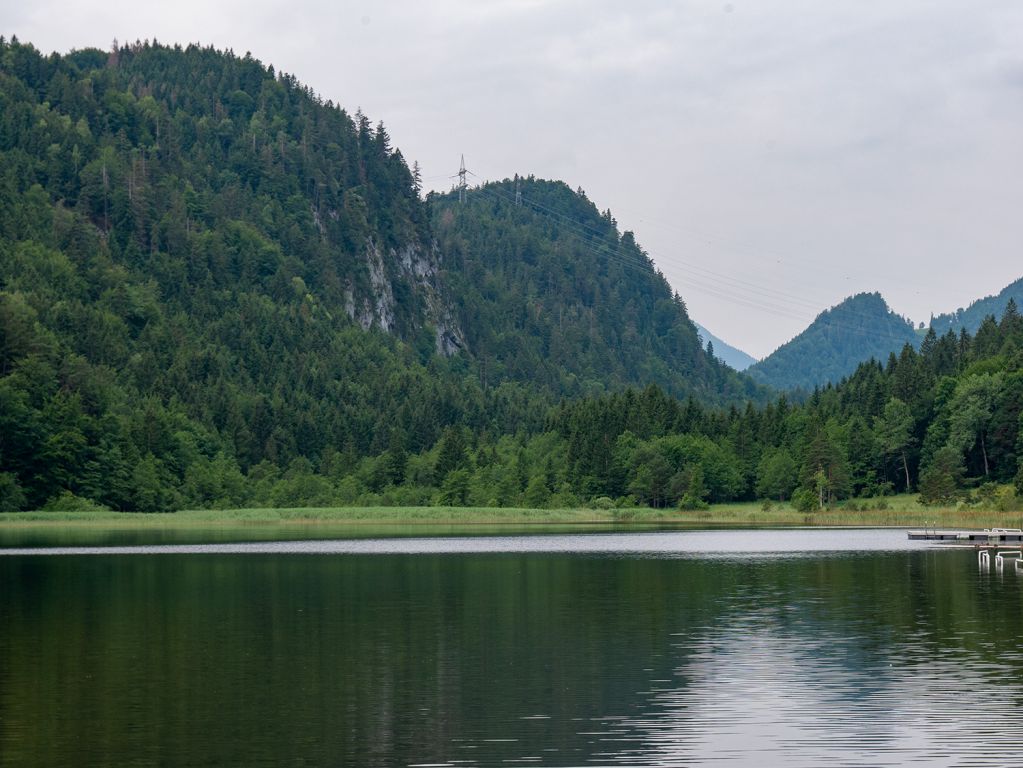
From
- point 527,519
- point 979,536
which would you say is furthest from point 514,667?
point 527,519

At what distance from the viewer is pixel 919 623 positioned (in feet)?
189

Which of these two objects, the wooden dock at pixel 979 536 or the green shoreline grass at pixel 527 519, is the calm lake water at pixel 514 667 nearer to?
the wooden dock at pixel 979 536

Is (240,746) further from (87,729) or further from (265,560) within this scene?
(265,560)

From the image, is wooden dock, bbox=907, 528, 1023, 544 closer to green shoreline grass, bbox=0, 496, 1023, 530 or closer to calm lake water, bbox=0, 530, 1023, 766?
green shoreline grass, bbox=0, 496, 1023, 530

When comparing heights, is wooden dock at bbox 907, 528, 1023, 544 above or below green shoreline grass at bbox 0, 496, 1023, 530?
below

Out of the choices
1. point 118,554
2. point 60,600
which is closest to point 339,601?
point 60,600

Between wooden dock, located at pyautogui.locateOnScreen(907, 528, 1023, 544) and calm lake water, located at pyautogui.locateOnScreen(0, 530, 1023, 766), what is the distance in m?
35.3

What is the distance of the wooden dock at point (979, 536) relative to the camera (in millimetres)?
120125

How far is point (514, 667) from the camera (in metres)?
46.4

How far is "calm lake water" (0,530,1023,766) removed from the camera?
34.2m

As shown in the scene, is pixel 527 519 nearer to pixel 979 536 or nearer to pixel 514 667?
pixel 979 536

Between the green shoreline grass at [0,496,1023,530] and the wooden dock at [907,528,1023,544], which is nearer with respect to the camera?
the wooden dock at [907,528,1023,544]

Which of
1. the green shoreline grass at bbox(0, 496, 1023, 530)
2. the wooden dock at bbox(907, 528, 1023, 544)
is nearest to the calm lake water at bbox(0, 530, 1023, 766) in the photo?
the wooden dock at bbox(907, 528, 1023, 544)

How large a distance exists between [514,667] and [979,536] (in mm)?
88232
